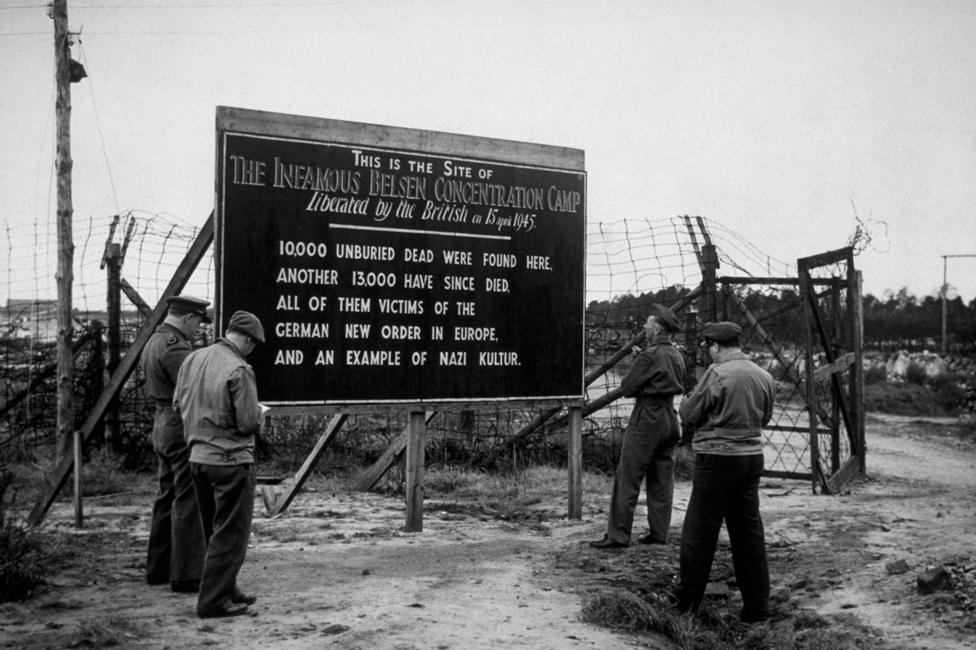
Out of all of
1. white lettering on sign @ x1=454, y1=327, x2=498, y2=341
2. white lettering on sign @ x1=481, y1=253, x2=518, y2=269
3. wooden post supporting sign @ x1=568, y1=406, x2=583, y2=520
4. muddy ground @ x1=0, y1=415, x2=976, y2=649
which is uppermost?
white lettering on sign @ x1=481, y1=253, x2=518, y2=269

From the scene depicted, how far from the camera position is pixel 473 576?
22.1ft

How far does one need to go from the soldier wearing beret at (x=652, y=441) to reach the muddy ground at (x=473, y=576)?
1.16 feet

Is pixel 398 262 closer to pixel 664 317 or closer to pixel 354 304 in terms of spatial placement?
pixel 354 304

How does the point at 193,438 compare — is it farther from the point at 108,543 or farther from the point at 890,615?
the point at 890,615

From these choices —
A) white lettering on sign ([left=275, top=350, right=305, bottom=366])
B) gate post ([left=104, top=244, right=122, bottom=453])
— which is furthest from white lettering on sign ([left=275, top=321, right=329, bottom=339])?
gate post ([left=104, top=244, right=122, bottom=453])

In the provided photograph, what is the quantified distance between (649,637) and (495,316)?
3.95 m

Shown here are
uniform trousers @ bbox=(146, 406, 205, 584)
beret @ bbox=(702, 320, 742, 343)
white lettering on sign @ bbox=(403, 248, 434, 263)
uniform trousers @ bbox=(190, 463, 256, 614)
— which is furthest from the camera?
white lettering on sign @ bbox=(403, 248, 434, 263)

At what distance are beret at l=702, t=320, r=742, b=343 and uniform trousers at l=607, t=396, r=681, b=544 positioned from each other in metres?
1.73

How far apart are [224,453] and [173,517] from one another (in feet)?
3.44

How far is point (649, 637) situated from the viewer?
215 inches

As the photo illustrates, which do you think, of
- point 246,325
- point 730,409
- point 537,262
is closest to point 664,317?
point 537,262

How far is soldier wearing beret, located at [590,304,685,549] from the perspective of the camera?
25.6 feet

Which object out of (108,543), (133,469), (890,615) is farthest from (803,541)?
(133,469)

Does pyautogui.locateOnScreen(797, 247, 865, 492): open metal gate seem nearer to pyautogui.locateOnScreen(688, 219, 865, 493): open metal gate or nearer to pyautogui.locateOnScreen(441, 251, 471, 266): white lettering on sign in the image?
pyautogui.locateOnScreen(688, 219, 865, 493): open metal gate
